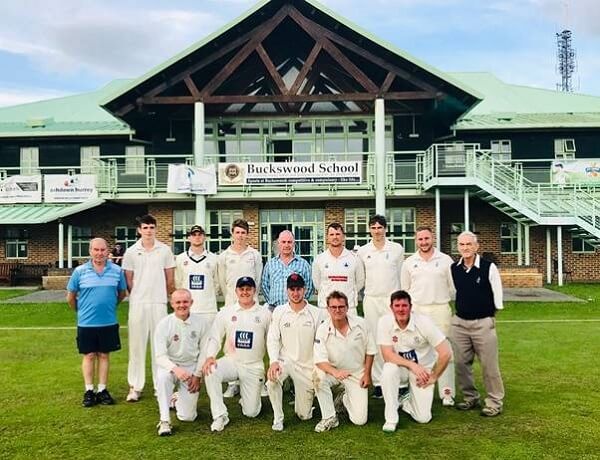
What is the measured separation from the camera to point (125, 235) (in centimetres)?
2281

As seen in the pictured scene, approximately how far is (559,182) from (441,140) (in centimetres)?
428

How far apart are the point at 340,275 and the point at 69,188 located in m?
16.5

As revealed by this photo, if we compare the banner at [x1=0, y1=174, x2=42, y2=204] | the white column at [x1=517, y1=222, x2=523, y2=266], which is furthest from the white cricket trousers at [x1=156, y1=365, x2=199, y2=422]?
the banner at [x1=0, y1=174, x2=42, y2=204]

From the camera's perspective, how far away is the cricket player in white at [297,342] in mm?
5559

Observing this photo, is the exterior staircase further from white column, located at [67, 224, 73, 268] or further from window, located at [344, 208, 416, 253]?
white column, located at [67, 224, 73, 268]

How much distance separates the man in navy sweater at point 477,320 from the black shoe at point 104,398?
3.52 meters

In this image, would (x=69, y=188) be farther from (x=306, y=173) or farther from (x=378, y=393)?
(x=378, y=393)

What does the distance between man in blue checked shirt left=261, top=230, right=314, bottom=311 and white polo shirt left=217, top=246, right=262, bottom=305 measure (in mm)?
258

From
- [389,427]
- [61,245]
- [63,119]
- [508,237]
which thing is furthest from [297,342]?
[63,119]

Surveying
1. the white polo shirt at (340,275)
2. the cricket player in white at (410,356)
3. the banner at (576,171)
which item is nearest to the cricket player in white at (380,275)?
the white polo shirt at (340,275)

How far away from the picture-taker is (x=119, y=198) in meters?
20.1

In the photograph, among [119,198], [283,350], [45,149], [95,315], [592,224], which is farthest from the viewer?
[45,149]

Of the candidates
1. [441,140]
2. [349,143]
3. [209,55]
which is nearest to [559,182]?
[441,140]

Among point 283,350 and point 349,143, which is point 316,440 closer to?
point 283,350
